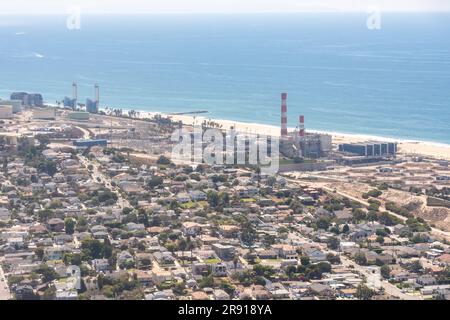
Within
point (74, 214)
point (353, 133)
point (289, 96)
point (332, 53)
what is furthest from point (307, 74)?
point (74, 214)

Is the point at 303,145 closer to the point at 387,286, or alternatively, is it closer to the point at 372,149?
the point at 372,149

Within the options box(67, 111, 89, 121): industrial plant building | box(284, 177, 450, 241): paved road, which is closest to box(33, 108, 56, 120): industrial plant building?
box(67, 111, 89, 121): industrial plant building

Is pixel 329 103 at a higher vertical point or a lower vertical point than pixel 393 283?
higher

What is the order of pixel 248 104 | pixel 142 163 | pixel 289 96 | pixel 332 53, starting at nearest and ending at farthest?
pixel 142 163, pixel 248 104, pixel 289 96, pixel 332 53

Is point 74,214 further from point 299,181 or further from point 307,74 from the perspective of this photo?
point 307,74

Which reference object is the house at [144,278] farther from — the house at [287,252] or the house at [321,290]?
the house at [287,252]

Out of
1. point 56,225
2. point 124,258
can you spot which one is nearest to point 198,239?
point 124,258
